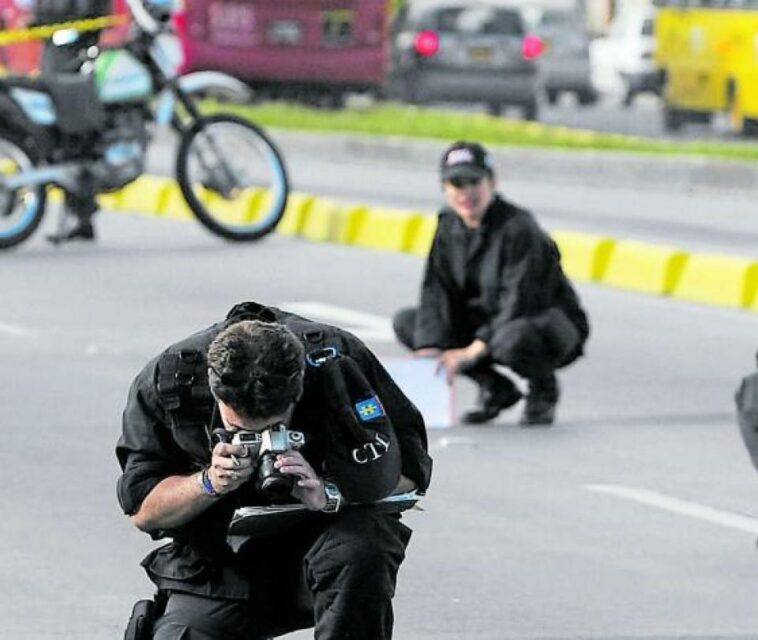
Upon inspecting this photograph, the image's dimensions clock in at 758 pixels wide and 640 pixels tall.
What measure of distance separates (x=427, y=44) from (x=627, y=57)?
30.4 ft

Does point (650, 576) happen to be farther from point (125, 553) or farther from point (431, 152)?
point (431, 152)

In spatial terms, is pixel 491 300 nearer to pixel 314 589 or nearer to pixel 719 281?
pixel 719 281

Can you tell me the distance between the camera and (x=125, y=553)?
25.9ft

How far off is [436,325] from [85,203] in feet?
19.4

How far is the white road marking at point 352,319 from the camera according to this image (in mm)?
12672

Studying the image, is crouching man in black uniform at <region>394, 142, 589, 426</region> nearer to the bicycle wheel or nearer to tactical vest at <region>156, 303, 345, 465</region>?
tactical vest at <region>156, 303, 345, 465</region>

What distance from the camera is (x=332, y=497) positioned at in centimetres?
536

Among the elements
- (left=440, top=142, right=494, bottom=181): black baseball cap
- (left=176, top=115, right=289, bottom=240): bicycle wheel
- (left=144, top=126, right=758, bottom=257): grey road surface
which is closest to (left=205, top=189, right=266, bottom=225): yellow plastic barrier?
(left=176, top=115, right=289, bottom=240): bicycle wheel

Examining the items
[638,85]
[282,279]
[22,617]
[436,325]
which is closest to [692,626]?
[22,617]

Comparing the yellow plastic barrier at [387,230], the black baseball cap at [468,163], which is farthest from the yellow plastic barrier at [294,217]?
the black baseball cap at [468,163]

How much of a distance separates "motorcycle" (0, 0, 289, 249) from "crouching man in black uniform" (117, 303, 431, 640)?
9775 millimetres

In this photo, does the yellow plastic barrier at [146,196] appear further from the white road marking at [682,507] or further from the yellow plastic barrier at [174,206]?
the white road marking at [682,507]

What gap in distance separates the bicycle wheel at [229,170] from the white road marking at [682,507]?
6.79m

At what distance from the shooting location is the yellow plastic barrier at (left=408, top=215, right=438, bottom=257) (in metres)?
16.3
